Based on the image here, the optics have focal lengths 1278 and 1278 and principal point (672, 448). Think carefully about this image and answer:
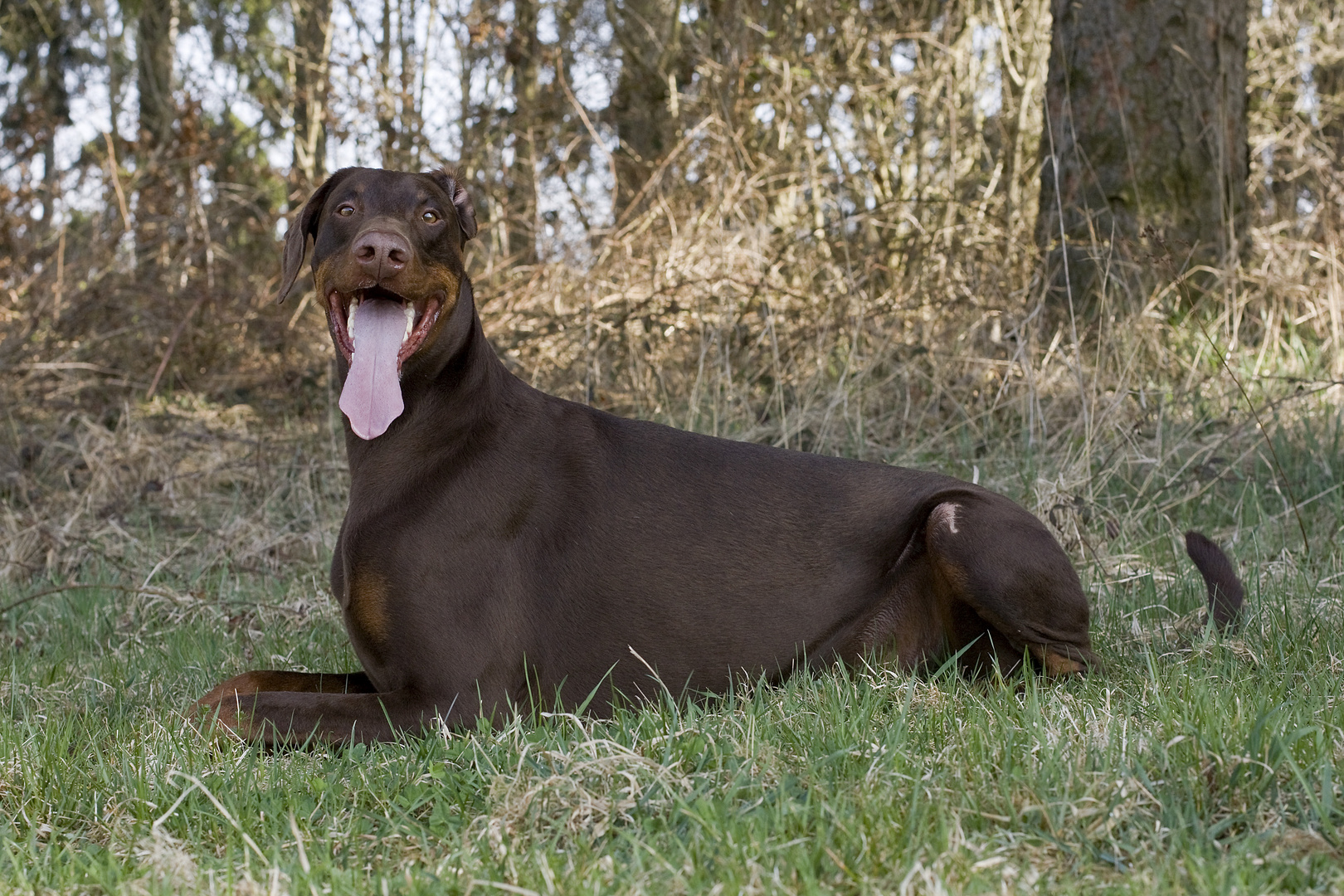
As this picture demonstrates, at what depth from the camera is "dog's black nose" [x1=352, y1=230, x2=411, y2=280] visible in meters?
3.27

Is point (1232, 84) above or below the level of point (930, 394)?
above

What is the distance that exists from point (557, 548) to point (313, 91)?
7143 mm

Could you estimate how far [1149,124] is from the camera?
22.8 ft

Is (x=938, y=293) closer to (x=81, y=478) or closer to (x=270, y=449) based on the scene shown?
(x=270, y=449)

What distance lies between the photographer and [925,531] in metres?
3.63

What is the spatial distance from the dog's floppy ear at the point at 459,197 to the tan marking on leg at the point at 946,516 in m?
1.58

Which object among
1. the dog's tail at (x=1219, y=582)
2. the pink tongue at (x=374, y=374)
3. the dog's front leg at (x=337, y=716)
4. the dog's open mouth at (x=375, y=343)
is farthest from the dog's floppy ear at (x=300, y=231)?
the dog's tail at (x=1219, y=582)

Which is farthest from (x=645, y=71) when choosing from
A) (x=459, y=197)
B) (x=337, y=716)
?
(x=337, y=716)

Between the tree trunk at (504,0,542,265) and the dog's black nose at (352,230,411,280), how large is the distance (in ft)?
17.1

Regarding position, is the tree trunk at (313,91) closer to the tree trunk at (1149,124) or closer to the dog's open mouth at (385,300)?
the tree trunk at (1149,124)

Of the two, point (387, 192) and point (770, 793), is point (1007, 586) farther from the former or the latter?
point (387, 192)

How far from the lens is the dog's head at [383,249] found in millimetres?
3307

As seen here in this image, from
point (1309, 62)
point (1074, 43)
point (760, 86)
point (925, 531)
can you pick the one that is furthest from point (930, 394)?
point (1309, 62)

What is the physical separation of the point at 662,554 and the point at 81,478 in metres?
4.99
